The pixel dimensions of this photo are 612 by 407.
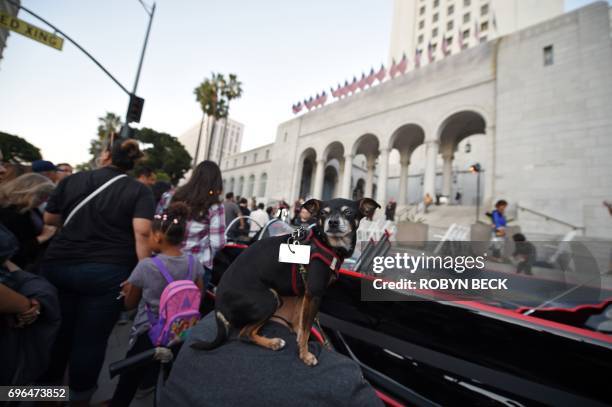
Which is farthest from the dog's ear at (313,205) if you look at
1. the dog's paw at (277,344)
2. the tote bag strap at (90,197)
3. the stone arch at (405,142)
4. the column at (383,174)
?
the stone arch at (405,142)

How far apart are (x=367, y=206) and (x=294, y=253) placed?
730 mm

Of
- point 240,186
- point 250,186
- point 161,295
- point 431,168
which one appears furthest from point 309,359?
point 240,186

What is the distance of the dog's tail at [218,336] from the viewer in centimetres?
103

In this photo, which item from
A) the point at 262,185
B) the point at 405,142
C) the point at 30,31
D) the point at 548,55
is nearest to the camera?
the point at 30,31

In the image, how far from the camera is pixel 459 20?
4175 centimetres

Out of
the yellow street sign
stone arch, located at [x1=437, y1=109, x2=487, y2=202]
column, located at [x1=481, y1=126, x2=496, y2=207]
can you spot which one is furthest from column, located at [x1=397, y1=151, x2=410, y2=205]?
the yellow street sign

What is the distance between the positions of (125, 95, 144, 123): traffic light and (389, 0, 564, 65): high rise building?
133ft

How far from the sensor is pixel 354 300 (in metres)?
1.96

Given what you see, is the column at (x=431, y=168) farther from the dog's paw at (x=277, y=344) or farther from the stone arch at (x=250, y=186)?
the stone arch at (x=250, y=186)

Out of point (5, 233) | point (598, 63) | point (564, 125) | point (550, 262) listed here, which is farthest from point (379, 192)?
point (5, 233)

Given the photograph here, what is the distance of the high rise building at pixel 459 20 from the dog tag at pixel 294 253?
45528 millimetres

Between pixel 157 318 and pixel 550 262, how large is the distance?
297cm

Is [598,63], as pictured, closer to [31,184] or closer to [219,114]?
[31,184]

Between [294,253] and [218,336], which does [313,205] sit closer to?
[294,253]
